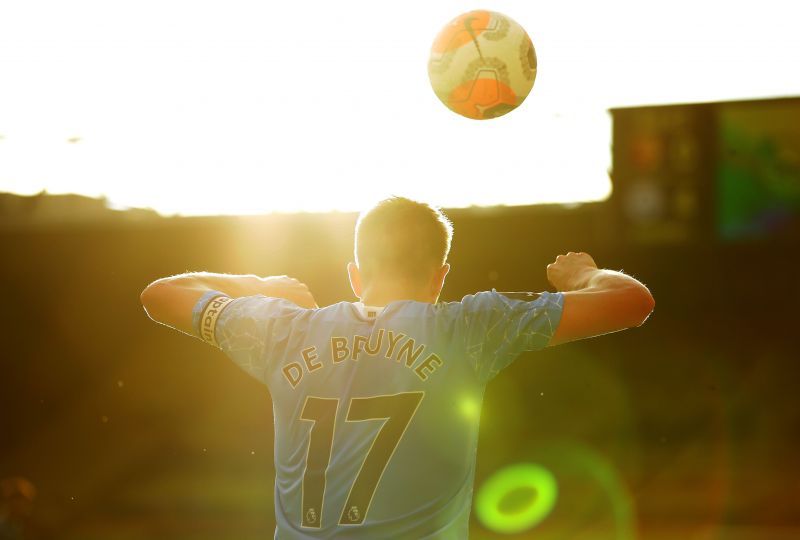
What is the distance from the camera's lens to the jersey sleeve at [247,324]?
9.64ft

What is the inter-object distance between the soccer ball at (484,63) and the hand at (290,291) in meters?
2.21

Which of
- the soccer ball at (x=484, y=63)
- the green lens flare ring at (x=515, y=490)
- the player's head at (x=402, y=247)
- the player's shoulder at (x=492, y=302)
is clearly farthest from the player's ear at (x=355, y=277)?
the green lens flare ring at (x=515, y=490)

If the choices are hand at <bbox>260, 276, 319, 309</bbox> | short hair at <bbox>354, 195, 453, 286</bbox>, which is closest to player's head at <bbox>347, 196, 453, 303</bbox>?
short hair at <bbox>354, 195, 453, 286</bbox>

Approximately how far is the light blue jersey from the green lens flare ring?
15365 millimetres

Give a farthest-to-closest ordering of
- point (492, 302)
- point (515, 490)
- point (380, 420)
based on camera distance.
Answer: point (515, 490), point (492, 302), point (380, 420)

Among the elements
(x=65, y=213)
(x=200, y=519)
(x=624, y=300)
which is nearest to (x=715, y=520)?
(x=200, y=519)

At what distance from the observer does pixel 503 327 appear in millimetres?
2836

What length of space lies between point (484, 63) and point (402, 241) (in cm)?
245

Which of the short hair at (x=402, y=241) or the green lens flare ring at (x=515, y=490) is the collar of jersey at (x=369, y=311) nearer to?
the short hair at (x=402, y=241)

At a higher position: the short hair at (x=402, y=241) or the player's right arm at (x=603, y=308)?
the short hair at (x=402, y=241)

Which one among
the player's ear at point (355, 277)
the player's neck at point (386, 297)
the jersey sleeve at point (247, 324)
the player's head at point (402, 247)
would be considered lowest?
the jersey sleeve at point (247, 324)

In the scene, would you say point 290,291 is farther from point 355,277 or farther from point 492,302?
point 492,302

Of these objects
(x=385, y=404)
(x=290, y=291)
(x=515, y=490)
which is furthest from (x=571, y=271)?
(x=515, y=490)

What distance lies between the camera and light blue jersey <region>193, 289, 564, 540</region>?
2.72 meters
